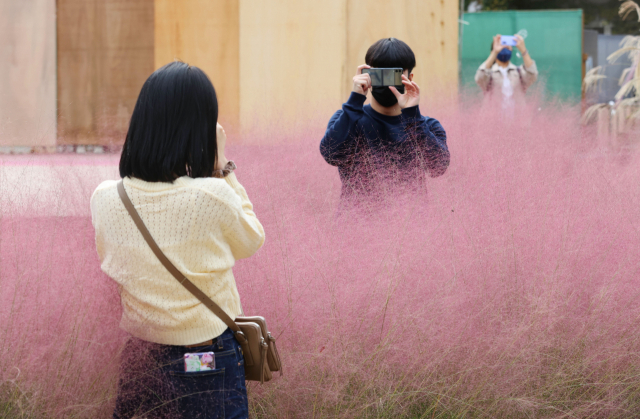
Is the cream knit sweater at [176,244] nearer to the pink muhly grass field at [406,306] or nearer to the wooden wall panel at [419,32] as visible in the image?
the pink muhly grass field at [406,306]

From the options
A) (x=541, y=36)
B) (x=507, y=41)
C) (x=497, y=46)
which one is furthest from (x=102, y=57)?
(x=541, y=36)

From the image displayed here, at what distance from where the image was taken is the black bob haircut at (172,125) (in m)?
1.36

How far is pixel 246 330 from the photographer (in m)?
1.44

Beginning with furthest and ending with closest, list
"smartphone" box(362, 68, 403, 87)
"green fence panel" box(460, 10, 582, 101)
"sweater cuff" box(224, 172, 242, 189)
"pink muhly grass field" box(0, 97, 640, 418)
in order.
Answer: "green fence panel" box(460, 10, 582, 101) → "smartphone" box(362, 68, 403, 87) → "pink muhly grass field" box(0, 97, 640, 418) → "sweater cuff" box(224, 172, 242, 189)

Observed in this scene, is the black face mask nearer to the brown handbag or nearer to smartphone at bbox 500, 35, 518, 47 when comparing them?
the brown handbag

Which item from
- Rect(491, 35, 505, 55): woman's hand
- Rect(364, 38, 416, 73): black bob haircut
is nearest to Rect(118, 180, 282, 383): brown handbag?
Rect(364, 38, 416, 73): black bob haircut

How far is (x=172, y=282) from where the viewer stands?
1.37 meters

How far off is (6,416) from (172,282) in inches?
33.5

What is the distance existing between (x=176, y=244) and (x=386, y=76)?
46.1 inches

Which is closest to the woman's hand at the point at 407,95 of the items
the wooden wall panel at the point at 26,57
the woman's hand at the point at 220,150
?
the woman's hand at the point at 220,150

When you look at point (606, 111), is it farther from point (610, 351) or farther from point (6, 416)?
point (6, 416)

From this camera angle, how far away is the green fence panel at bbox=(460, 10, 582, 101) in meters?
8.09

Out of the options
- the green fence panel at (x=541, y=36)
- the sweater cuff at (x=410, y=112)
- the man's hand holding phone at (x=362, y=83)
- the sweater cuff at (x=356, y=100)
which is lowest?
the sweater cuff at (x=410, y=112)

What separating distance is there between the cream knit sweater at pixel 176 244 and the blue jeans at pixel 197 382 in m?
0.04
